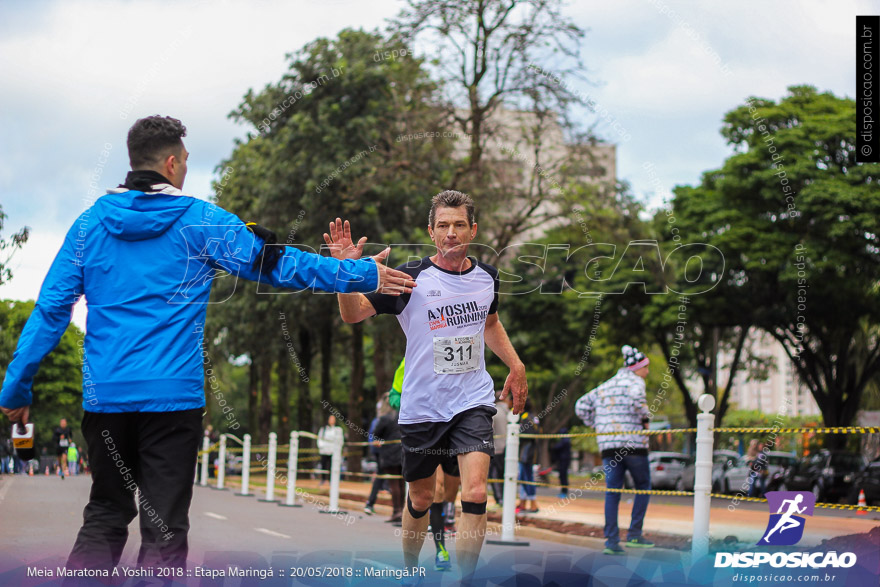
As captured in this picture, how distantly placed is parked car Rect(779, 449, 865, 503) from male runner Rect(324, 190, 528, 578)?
19.5m

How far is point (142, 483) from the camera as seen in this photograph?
3939 millimetres

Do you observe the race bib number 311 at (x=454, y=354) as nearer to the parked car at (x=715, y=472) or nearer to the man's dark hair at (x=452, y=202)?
the man's dark hair at (x=452, y=202)

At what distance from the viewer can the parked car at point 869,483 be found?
824 inches

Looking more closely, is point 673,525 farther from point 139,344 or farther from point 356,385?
point 356,385

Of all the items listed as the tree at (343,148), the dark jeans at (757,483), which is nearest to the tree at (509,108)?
the tree at (343,148)

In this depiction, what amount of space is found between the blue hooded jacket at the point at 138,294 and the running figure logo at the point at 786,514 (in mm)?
3436

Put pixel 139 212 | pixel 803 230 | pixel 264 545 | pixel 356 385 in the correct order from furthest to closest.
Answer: pixel 356 385
pixel 803 230
pixel 264 545
pixel 139 212

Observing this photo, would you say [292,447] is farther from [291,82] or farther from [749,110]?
[749,110]

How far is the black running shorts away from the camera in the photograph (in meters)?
5.54

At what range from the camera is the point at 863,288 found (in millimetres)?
25922

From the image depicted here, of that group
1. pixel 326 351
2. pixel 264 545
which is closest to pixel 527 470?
pixel 264 545

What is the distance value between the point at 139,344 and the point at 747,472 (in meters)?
25.7

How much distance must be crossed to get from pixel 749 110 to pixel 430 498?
25279 millimetres

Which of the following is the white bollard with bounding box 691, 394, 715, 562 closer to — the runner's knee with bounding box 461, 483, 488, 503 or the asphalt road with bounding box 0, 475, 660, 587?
the asphalt road with bounding box 0, 475, 660, 587
